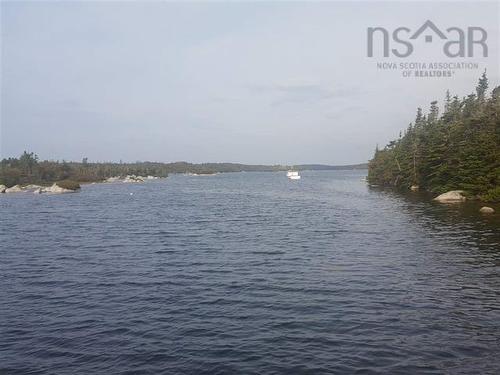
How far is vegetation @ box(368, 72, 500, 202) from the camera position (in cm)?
6569

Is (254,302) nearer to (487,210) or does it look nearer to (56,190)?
(487,210)

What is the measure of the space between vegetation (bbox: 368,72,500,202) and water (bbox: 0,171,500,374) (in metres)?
24.4

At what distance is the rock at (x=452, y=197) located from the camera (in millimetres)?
71250

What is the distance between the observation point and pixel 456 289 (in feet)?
79.9

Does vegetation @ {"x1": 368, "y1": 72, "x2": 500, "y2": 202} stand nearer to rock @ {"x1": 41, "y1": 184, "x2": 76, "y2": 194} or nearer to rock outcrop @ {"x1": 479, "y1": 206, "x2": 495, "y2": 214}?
rock outcrop @ {"x1": 479, "y1": 206, "x2": 495, "y2": 214}

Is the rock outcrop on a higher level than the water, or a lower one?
higher

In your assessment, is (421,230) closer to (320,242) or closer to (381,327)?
(320,242)

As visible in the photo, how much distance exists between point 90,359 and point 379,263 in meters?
20.5

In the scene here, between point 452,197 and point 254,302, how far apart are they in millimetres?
59438

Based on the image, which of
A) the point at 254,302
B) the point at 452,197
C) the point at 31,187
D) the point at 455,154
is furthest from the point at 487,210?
the point at 31,187

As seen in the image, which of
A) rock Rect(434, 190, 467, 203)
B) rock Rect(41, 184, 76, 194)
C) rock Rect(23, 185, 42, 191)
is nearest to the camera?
rock Rect(434, 190, 467, 203)

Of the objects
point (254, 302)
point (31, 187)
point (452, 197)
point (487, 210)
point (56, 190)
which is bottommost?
point (254, 302)

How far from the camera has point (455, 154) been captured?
76.9 meters

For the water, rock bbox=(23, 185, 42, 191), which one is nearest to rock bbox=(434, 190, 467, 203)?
the water
